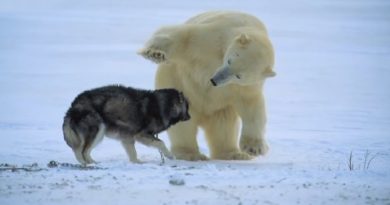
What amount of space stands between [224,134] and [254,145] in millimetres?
647

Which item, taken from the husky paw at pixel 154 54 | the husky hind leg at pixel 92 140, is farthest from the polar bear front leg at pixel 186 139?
the husky hind leg at pixel 92 140

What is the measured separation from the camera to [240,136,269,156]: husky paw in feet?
25.1

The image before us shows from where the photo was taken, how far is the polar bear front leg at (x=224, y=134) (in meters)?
8.16

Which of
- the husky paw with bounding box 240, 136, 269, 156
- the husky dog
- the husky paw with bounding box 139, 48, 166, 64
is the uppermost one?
the husky paw with bounding box 139, 48, 166, 64

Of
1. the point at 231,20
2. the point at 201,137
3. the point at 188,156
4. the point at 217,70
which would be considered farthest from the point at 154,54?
the point at 201,137

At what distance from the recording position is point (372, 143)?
9711mm

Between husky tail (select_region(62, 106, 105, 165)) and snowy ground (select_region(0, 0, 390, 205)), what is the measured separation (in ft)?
1.35

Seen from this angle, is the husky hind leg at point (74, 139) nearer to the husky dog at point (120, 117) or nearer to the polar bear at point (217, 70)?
the husky dog at point (120, 117)

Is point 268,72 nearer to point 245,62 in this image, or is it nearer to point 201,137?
point 245,62

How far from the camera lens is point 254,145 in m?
7.68

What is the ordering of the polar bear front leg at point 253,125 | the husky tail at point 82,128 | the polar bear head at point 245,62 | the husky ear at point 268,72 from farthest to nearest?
the polar bear front leg at point 253,125, the husky ear at point 268,72, the polar bear head at point 245,62, the husky tail at point 82,128

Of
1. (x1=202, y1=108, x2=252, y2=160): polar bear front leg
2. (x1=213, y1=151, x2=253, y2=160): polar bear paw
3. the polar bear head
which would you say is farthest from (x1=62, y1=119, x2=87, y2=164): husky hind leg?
(x1=213, y1=151, x2=253, y2=160): polar bear paw

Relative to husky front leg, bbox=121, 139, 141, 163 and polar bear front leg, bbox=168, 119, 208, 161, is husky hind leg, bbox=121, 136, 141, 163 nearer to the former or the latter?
husky front leg, bbox=121, 139, 141, 163

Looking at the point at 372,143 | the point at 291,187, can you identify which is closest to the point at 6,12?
the point at 372,143
